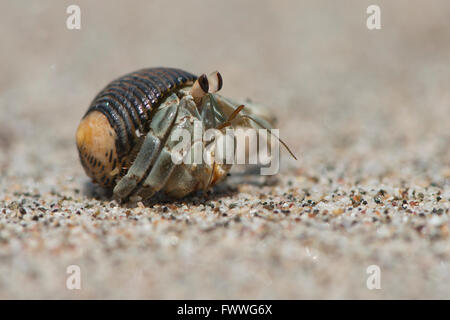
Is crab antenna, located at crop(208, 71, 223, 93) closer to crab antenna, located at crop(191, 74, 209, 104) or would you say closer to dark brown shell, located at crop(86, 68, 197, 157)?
crab antenna, located at crop(191, 74, 209, 104)

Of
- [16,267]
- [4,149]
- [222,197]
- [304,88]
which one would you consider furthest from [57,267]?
[304,88]

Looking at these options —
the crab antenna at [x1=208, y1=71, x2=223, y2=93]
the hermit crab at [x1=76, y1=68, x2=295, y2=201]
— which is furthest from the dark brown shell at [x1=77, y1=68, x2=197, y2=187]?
the crab antenna at [x1=208, y1=71, x2=223, y2=93]

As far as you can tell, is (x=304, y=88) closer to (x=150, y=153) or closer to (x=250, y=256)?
(x=150, y=153)

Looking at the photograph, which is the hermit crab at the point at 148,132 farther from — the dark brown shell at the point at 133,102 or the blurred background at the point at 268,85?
the blurred background at the point at 268,85

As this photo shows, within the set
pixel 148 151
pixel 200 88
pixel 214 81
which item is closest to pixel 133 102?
pixel 148 151

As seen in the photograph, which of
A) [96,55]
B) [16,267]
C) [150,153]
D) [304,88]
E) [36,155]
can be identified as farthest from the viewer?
[96,55]

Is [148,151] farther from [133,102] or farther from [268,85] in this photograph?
[268,85]
